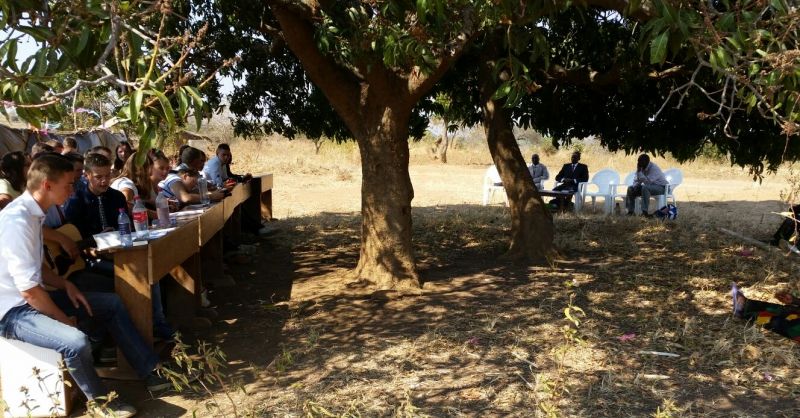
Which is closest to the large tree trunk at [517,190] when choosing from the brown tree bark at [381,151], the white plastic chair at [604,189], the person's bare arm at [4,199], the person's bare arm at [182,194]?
the brown tree bark at [381,151]

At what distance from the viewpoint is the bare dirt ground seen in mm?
3816

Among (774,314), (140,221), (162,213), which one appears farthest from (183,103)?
(774,314)

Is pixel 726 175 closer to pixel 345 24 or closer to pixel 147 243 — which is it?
pixel 345 24

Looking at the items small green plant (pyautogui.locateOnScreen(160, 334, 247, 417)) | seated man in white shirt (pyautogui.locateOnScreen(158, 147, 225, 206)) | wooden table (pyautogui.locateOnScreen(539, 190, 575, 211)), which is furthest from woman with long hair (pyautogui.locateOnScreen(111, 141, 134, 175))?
wooden table (pyautogui.locateOnScreen(539, 190, 575, 211))

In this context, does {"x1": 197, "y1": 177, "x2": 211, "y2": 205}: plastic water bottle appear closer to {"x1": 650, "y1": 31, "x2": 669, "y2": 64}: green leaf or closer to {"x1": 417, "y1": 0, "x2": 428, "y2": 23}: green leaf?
{"x1": 417, "y1": 0, "x2": 428, "y2": 23}: green leaf

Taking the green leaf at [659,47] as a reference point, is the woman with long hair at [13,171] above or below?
below

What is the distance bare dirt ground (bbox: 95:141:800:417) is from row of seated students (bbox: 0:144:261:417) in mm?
386

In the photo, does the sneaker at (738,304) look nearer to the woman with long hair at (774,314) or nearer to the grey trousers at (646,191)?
the woman with long hair at (774,314)

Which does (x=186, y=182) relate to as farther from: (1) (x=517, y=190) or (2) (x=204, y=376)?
(1) (x=517, y=190)

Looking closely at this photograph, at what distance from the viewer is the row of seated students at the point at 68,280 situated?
136 inches

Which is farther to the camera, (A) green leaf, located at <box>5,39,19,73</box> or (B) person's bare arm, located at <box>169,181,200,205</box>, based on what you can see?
(B) person's bare arm, located at <box>169,181,200,205</box>

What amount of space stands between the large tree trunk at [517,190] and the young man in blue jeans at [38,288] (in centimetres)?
502

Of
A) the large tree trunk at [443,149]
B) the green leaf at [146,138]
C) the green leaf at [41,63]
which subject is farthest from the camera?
the large tree trunk at [443,149]

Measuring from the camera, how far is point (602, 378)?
4.14m
